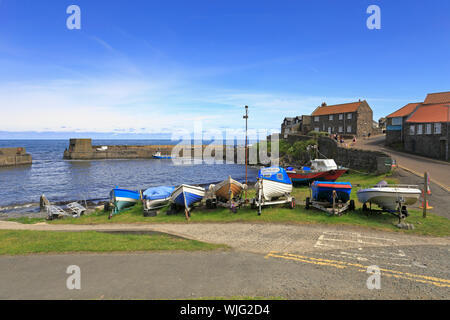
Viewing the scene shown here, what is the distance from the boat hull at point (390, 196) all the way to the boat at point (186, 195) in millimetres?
11306

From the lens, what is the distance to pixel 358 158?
36656 millimetres

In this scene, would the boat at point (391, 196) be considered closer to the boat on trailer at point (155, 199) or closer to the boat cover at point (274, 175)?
the boat cover at point (274, 175)

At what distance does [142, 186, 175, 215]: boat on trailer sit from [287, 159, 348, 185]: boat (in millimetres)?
15611

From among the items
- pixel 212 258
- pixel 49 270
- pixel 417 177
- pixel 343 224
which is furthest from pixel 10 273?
pixel 417 177

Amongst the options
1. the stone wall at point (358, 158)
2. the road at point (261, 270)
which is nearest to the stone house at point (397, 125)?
the stone wall at point (358, 158)

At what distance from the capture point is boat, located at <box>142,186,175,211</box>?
67.9ft

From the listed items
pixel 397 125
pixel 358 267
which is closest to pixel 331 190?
pixel 358 267

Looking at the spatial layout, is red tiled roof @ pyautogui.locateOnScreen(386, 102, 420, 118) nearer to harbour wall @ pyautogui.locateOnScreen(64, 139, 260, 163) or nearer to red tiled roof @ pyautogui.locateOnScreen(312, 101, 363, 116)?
red tiled roof @ pyautogui.locateOnScreen(312, 101, 363, 116)

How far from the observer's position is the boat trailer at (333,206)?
16391 millimetres

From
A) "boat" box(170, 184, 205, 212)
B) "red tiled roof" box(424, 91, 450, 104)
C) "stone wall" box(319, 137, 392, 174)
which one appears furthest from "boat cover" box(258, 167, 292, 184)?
"red tiled roof" box(424, 91, 450, 104)

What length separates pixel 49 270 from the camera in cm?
958

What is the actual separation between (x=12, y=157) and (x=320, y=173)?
76.4 meters

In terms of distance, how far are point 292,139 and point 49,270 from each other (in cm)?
6301

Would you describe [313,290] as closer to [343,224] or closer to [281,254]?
[281,254]
